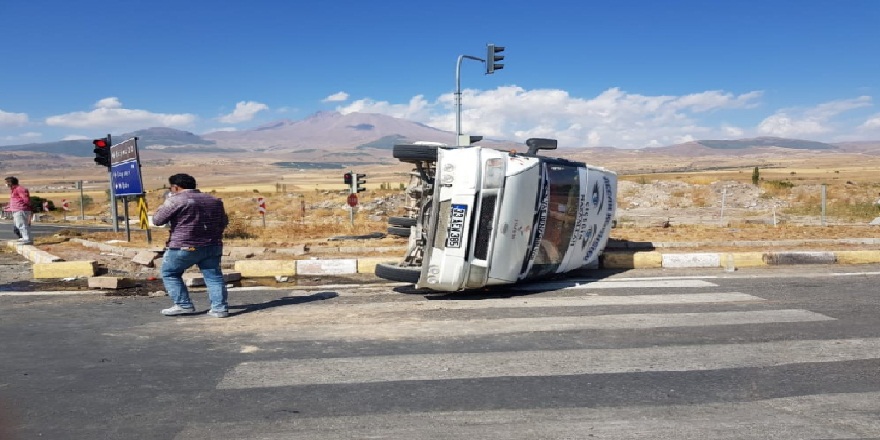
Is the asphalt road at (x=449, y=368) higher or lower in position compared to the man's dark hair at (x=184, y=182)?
lower

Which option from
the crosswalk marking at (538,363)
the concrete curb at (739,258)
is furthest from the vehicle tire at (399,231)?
the crosswalk marking at (538,363)

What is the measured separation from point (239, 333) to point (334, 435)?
2730 millimetres

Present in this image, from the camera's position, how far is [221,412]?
406 centimetres

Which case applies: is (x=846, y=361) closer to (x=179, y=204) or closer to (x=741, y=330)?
(x=741, y=330)

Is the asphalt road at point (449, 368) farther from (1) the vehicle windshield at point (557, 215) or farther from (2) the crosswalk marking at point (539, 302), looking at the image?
(1) the vehicle windshield at point (557, 215)

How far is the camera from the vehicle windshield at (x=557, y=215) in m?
8.41

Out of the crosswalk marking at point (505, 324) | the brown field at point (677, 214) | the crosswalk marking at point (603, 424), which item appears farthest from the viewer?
the brown field at point (677, 214)

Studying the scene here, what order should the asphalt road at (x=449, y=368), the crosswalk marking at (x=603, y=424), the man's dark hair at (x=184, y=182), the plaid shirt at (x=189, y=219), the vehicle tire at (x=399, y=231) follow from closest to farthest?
the crosswalk marking at (x=603, y=424) < the asphalt road at (x=449, y=368) < the plaid shirt at (x=189, y=219) < the man's dark hair at (x=184, y=182) < the vehicle tire at (x=399, y=231)

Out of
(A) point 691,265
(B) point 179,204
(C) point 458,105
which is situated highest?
(C) point 458,105

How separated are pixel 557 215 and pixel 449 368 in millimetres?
4102

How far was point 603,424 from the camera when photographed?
3885 millimetres

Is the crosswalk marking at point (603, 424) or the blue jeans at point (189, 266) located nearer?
the crosswalk marking at point (603, 424)

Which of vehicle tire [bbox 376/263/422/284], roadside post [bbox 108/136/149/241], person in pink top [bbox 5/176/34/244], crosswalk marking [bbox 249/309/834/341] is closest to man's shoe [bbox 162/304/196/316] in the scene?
crosswalk marking [bbox 249/309/834/341]

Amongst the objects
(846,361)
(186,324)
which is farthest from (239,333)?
(846,361)
